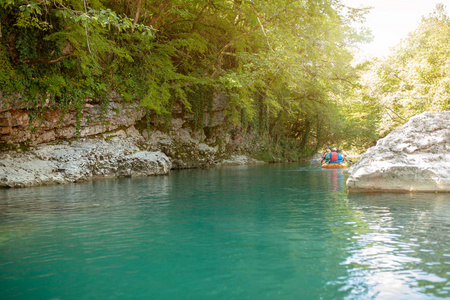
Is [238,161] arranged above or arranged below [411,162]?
below

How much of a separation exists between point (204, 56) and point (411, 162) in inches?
645

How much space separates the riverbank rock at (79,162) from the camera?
A: 12430 mm

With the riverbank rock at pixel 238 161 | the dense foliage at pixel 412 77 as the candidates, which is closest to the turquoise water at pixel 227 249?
the dense foliage at pixel 412 77

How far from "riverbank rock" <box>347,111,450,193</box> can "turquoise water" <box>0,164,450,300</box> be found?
103cm

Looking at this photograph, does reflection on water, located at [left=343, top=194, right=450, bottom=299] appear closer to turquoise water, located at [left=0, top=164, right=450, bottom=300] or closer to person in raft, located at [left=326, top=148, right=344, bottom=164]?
turquoise water, located at [left=0, top=164, right=450, bottom=300]

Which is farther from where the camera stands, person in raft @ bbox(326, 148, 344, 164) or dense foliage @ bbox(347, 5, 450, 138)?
dense foliage @ bbox(347, 5, 450, 138)

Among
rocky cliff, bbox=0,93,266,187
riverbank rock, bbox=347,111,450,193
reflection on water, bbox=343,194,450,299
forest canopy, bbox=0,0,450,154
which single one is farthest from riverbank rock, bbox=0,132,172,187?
reflection on water, bbox=343,194,450,299

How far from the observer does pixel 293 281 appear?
11.6ft

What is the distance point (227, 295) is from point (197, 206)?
15.8 feet

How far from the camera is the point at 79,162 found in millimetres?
14516

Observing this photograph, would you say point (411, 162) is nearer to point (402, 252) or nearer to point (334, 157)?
point (402, 252)

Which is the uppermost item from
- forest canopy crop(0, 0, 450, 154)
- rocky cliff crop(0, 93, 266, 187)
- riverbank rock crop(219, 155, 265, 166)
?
forest canopy crop(0, 0, 450, 154)

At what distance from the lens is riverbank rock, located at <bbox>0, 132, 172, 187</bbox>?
12.4m

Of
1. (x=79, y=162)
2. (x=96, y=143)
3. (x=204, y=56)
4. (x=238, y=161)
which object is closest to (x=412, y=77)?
(x=238, y=161)
